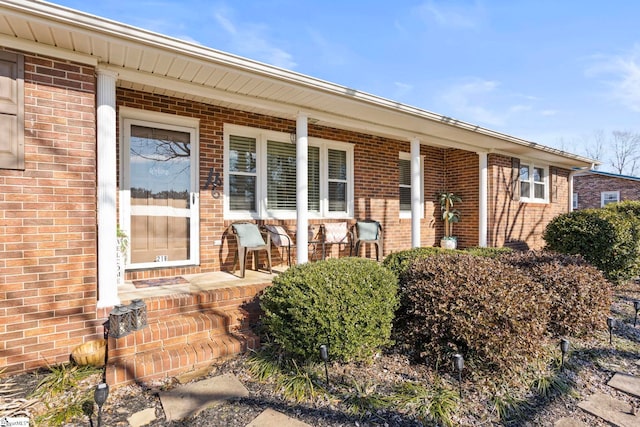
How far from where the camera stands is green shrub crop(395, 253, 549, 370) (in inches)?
113

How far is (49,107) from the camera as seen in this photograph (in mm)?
3135

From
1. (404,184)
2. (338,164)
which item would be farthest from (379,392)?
(404,184)

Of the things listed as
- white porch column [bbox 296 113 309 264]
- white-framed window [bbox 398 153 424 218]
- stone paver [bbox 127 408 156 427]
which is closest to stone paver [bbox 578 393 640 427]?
stone paver [bbox 127 408 156 427]

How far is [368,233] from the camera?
21.2ft

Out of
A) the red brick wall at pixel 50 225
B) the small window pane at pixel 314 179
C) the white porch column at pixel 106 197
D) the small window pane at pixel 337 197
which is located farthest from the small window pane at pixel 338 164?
the red brick wall at pixel 50 225

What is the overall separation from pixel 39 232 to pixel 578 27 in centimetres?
829

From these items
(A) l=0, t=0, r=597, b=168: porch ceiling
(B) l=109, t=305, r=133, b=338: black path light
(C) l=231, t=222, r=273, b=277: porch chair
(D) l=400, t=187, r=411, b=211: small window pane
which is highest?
(A) l=0, t=0, r=597, b=168: porch ceiling

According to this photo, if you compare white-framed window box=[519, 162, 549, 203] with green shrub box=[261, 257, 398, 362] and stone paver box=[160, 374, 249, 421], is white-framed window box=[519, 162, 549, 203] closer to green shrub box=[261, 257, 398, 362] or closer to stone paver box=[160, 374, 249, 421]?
green shrub box=[261, 257, 398, 362]

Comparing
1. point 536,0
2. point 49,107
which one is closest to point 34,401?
point 49,107

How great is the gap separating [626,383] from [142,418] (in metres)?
3.97

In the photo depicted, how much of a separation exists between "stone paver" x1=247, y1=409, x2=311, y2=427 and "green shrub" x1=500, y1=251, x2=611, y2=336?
2934mm

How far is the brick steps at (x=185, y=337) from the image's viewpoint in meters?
2.96

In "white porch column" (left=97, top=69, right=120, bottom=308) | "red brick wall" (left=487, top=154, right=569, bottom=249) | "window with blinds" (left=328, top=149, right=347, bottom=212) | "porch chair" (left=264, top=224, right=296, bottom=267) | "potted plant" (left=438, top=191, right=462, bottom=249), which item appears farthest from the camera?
"potted plant" (left=438, top=191, right=462, bottom=249)

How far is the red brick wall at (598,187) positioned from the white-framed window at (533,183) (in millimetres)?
8482
